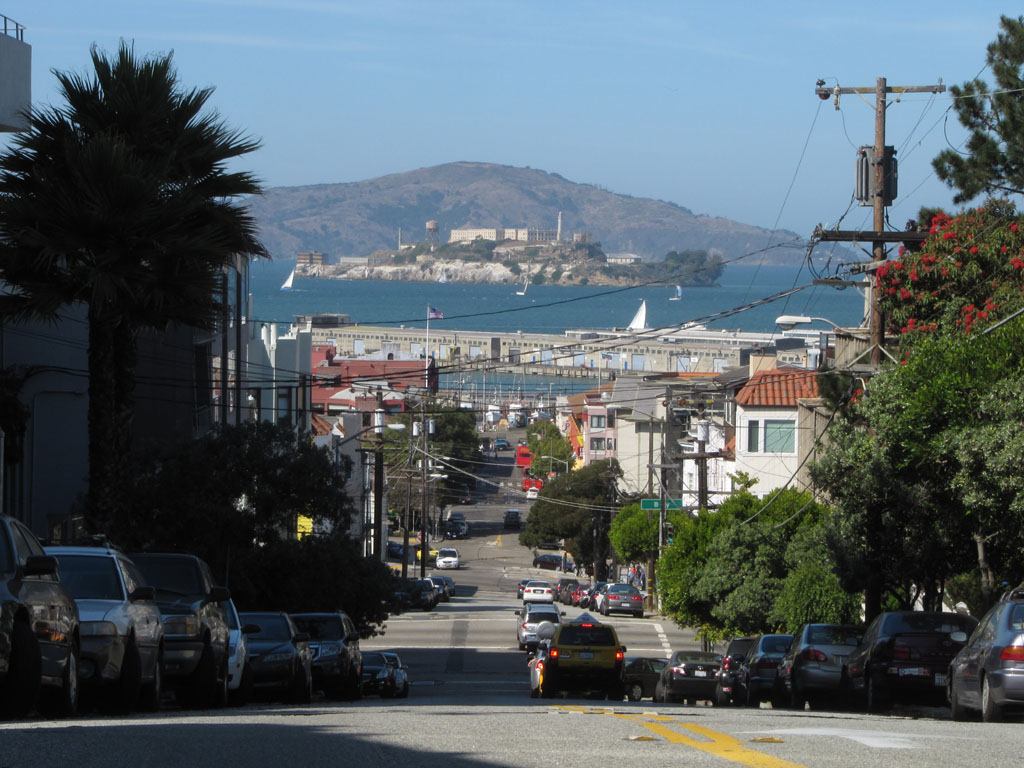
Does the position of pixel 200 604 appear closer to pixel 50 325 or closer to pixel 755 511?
pixel 50 325

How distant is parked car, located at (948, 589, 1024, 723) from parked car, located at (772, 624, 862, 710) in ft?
19.2

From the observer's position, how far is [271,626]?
2002 centimetres

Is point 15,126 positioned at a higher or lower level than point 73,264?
higher

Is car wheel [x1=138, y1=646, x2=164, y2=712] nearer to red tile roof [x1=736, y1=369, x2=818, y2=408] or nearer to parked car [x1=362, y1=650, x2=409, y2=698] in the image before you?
parked car [x1=362, y1=650, x2=409, y2=698]

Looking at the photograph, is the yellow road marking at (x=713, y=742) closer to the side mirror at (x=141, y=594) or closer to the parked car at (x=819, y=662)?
the side mirror at (x=141, y=594)

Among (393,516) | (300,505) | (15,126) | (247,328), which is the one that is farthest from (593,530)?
(15,126)

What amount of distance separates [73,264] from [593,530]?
63.6 meters

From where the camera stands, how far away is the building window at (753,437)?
5466 centimetres

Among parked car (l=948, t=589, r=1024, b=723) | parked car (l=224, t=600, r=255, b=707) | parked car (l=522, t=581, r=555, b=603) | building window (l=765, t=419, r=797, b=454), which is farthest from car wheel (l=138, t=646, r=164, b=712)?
parked car (l=522, t=581, r=555, b=603)

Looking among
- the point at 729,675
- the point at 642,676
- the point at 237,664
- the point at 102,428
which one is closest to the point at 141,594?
the point at 237,664

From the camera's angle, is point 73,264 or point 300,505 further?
point 300,505

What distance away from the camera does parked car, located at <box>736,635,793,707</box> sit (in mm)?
23828

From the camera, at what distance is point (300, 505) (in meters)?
29.9

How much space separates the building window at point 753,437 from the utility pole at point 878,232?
83.7 feet
